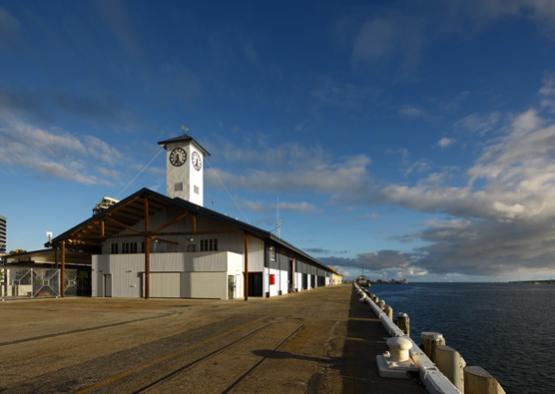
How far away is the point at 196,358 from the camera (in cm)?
977

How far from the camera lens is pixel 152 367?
8781 mm

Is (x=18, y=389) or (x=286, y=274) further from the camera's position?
(x=286, y=274)

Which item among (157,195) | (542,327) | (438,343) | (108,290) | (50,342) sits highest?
(157,195)

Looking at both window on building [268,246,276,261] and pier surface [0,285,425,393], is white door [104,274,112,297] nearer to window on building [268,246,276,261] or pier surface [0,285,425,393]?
window on building [268,246,276,261]

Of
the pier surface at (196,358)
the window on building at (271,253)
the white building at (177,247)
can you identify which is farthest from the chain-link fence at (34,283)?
the pier surface at (196,358)

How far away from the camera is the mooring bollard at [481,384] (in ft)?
18.8

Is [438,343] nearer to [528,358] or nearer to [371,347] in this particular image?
[371,347]

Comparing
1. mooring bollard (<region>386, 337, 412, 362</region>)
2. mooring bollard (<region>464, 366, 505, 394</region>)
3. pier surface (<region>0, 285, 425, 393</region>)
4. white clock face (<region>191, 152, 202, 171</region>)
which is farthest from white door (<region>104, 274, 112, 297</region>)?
mooring bollard (<region>464, 366, 505, 394</region>)

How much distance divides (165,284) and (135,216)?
8879 millimetres

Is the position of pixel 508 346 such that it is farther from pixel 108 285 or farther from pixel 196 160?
pixel 108 285

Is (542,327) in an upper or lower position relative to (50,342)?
lower

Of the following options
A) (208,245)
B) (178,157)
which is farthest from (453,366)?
(178,157)

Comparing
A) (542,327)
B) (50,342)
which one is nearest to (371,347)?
(50,342)

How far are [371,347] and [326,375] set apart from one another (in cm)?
353
